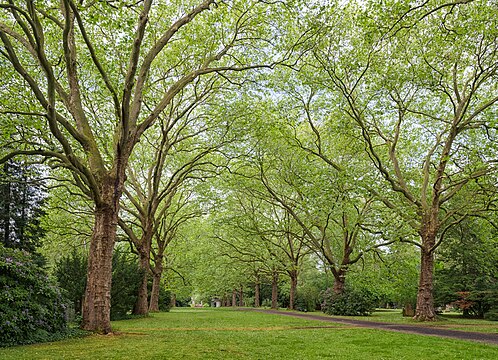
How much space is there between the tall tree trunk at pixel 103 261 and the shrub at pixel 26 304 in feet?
3.29

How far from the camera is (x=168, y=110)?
75.0 ft

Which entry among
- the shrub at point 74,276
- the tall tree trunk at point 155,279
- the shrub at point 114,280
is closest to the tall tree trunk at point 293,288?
the tall tree trunk at point 155,279

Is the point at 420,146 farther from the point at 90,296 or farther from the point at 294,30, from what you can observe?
the point at 90,296

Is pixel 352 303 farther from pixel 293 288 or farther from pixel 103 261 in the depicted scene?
pixel 103 261

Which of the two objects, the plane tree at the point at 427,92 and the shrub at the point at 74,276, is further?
the shrub at the point at 74,276

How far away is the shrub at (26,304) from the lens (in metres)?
9.71

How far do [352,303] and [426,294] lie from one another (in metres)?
8.32

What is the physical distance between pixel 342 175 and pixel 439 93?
23.1ft

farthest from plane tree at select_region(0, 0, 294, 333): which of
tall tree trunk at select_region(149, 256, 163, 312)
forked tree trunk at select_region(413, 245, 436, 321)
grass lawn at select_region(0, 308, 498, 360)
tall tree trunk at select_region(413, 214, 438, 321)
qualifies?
tall tree trunk at select_region(149, 256, 163, 312)

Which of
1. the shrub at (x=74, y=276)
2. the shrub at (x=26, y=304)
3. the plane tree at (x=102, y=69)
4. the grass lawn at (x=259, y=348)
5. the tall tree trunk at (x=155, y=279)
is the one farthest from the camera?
the tall tree trunk at (x=155, y=279)

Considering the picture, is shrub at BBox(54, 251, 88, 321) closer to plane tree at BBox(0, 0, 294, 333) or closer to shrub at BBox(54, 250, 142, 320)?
shrub at BBox(54, 250, 142, 320)

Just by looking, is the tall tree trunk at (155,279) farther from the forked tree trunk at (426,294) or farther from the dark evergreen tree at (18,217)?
the forked tree trunk at (426,294)

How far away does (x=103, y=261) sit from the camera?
12109mm

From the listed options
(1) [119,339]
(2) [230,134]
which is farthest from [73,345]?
(2) [230,134]
